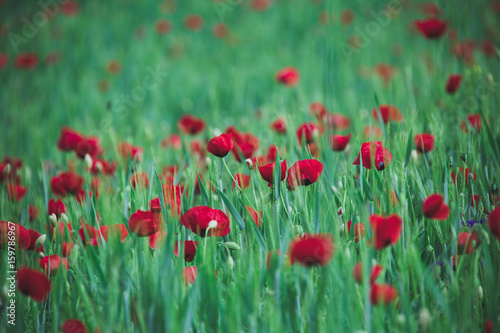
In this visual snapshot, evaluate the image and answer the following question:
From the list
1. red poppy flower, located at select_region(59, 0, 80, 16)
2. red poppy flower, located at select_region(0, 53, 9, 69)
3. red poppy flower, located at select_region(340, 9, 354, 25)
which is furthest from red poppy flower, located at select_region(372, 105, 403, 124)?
red poppy flower, located at select_region(59, 0, 80, 16)

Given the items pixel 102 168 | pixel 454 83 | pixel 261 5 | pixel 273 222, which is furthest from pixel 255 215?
pixel 261 5

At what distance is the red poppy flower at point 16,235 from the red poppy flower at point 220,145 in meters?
0.43

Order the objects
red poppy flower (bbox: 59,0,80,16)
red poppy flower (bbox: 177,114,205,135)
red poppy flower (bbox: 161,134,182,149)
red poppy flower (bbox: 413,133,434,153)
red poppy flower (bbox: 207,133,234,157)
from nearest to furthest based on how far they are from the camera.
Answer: red poppy flower (bbox: 207,133,234,157)
red poppy flower (bbox: 413,133,434,153)
red poppy flower (bbox: 177,114,205,135)
red poppy flower (bbox: 161,134,182,149)
red poppy flower (bbox: 59,0,80,16)

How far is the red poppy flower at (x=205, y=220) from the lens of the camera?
2.64 ft

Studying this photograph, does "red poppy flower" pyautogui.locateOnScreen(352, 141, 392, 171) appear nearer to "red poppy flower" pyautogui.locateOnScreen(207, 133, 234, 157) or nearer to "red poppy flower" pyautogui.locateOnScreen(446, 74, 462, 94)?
"red poppy flower" pyautogui.locateOnScreen(207, 133, 234, 157)

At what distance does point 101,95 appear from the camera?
2.54 m

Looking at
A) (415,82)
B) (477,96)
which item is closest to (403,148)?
(477,96)

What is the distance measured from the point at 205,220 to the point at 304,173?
25 cm

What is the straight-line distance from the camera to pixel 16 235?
874 mm

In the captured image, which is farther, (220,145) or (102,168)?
(102,168)

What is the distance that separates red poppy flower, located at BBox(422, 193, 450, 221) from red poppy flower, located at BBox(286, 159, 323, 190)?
222 mm

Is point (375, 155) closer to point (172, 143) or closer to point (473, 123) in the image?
point (473, 123)

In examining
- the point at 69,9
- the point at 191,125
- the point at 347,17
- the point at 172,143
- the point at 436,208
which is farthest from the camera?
the point at 69,9

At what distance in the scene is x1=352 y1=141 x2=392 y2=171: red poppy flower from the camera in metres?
0.93
